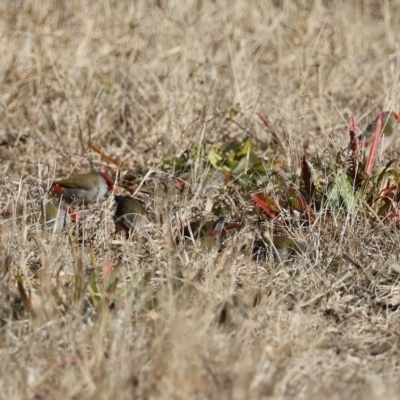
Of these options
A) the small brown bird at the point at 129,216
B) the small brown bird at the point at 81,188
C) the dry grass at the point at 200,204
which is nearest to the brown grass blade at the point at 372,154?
the dry grass at the point at 200,204

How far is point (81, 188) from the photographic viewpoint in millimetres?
3318

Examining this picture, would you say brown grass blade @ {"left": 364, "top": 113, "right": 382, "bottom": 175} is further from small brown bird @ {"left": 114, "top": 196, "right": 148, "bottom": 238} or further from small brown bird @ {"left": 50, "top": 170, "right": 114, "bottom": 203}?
small brown bird @ {"left": 50, "top": 170, "right": 114, "bottom": 203}

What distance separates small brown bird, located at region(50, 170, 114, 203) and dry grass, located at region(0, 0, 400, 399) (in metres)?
0.07

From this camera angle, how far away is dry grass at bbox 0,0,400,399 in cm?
215

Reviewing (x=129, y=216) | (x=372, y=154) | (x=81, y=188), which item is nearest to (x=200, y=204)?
(x=129, y=216)

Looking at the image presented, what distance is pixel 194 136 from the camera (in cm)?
371

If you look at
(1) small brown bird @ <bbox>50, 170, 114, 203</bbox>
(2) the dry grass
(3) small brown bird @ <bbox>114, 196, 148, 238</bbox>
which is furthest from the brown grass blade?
(1) small brown bird @ <bbox>50, 170, 114, 203</bbox>

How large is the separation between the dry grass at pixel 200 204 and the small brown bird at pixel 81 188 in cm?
7

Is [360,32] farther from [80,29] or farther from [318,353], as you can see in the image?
[318,353]

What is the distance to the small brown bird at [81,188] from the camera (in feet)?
10.9

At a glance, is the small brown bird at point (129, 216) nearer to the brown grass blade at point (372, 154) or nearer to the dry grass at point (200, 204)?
the dry grass at point (200, 204)

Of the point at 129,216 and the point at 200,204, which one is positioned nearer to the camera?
the point at 129,216

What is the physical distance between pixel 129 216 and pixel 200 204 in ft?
0.95

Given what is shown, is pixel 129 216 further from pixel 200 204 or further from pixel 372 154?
pixel 372 154
